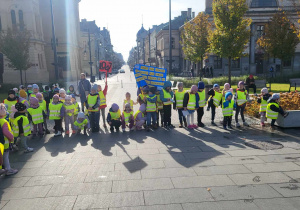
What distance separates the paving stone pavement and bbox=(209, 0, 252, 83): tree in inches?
530

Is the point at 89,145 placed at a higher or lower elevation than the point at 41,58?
lower

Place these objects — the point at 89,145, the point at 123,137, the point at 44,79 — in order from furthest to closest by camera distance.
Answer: the point at 44,79 → the point at 123,137 → the point at 89,145

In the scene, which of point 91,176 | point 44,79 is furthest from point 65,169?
point 44,79

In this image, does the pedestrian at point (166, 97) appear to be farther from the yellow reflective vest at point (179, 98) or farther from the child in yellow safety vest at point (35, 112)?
the child in yellow safety vest at point (35, 112)

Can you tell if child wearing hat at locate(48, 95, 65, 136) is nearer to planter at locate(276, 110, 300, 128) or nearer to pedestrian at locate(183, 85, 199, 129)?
pedestrian at locate(183, 85, 199, 129)

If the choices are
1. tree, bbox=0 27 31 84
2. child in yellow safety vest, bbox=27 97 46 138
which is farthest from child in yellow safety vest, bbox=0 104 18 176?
tree, bbox=0 27 31 84

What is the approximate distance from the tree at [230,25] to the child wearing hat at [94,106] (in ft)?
47.0

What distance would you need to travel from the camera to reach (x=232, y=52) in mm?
20203

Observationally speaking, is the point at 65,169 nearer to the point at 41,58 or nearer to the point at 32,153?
the point at 32,153

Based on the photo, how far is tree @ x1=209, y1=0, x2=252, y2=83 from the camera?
A: 764 inches

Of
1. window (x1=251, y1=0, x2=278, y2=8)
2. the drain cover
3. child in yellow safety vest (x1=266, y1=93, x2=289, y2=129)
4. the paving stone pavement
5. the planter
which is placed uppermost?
window (x1=251, y1=0, x2=278, y2=8)

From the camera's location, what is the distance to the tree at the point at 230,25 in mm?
19406

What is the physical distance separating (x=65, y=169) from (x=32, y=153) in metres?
1.73

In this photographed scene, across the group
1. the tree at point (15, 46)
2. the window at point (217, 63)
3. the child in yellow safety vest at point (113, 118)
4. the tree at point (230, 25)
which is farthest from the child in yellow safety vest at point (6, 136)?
the window at point (217, 63)
